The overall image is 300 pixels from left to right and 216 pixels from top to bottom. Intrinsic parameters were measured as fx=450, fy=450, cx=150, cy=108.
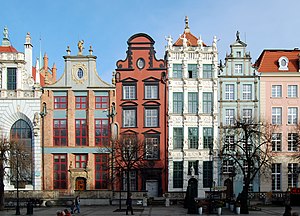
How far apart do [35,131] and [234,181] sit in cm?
2304

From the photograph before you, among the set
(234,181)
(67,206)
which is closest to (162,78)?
(234,181)

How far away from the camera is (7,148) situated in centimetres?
4031

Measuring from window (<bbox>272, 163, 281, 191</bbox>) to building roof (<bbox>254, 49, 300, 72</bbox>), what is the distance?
11095 mm

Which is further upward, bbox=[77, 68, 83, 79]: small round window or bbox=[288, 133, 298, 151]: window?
bbox=[77, 68, 83, 79]: small round window

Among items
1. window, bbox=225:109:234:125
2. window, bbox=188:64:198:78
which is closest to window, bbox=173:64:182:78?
window, bbox=188:64:198:78

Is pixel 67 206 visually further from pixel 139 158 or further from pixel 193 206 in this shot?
pixel 193 206

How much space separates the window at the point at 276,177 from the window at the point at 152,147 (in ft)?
43.6

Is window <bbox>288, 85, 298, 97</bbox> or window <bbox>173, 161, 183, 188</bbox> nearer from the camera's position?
window <bbox>173, 161, 183, 188</bbox>

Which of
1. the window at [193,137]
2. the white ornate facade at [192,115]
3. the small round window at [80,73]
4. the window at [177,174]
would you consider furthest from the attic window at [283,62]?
the small round window at [80,73]

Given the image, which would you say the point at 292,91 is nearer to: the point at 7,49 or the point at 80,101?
the point at 80,101

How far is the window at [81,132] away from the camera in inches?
2000

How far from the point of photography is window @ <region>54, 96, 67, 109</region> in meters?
51.2

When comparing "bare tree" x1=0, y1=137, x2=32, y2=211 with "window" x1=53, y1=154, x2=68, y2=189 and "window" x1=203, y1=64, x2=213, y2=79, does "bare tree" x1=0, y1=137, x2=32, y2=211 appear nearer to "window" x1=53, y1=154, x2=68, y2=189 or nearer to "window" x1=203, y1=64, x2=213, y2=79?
"window" x1=53, y1=154, x2=68, y2=189

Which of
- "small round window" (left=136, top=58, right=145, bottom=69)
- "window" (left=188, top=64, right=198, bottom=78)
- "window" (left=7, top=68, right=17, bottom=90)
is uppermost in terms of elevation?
"small round window" (left=136, top=58, right=145, bottom=69)
